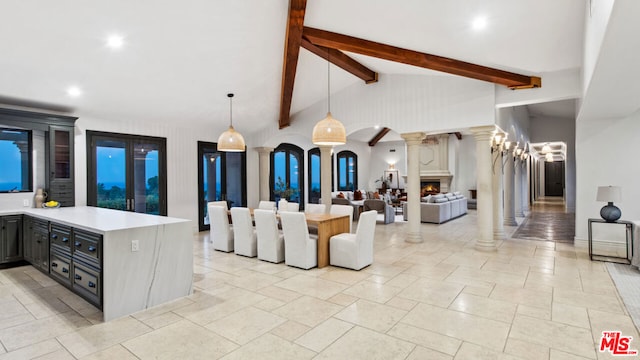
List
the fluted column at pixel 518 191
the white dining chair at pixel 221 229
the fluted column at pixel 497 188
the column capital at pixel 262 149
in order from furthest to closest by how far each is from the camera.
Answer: the fluted column at pixel 518 191, the column capital at pixel 262 149, the fluted column at pixel 497 188, the white dining chair at pixel 221 229

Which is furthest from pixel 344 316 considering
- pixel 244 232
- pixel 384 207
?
pixel 384 207

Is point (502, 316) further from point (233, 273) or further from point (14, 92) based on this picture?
point (14, 92)

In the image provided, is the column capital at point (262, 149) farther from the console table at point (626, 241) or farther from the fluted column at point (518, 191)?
the fluted column at point (518, 191)

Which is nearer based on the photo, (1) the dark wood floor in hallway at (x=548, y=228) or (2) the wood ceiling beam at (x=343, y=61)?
(2) the wood ceiling beam at (x=343, y=61)

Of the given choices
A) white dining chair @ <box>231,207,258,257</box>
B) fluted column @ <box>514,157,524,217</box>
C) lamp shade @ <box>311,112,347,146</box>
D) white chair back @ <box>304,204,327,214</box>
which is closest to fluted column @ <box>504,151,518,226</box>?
fluted column @ <box>514,157,524,217</box>

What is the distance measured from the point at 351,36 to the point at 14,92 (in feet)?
17.1

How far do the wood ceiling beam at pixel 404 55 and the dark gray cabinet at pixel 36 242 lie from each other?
4.59 metres

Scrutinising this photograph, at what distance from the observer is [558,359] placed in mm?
2461

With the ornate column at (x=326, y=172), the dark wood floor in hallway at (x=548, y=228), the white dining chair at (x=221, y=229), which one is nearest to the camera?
the white dining chair at (x=221, y=229)

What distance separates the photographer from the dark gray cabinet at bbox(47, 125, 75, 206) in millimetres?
5602

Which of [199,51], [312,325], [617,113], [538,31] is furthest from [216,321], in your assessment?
[617,113]

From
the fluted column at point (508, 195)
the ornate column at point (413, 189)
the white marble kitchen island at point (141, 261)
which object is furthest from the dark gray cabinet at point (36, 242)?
the fluted column at point (508, 195)

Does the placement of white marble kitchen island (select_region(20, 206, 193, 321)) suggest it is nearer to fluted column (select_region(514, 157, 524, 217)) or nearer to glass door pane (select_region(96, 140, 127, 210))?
glass door pane (select_region(96, 140, 127, 210))

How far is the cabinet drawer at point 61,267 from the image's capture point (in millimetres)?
3824
